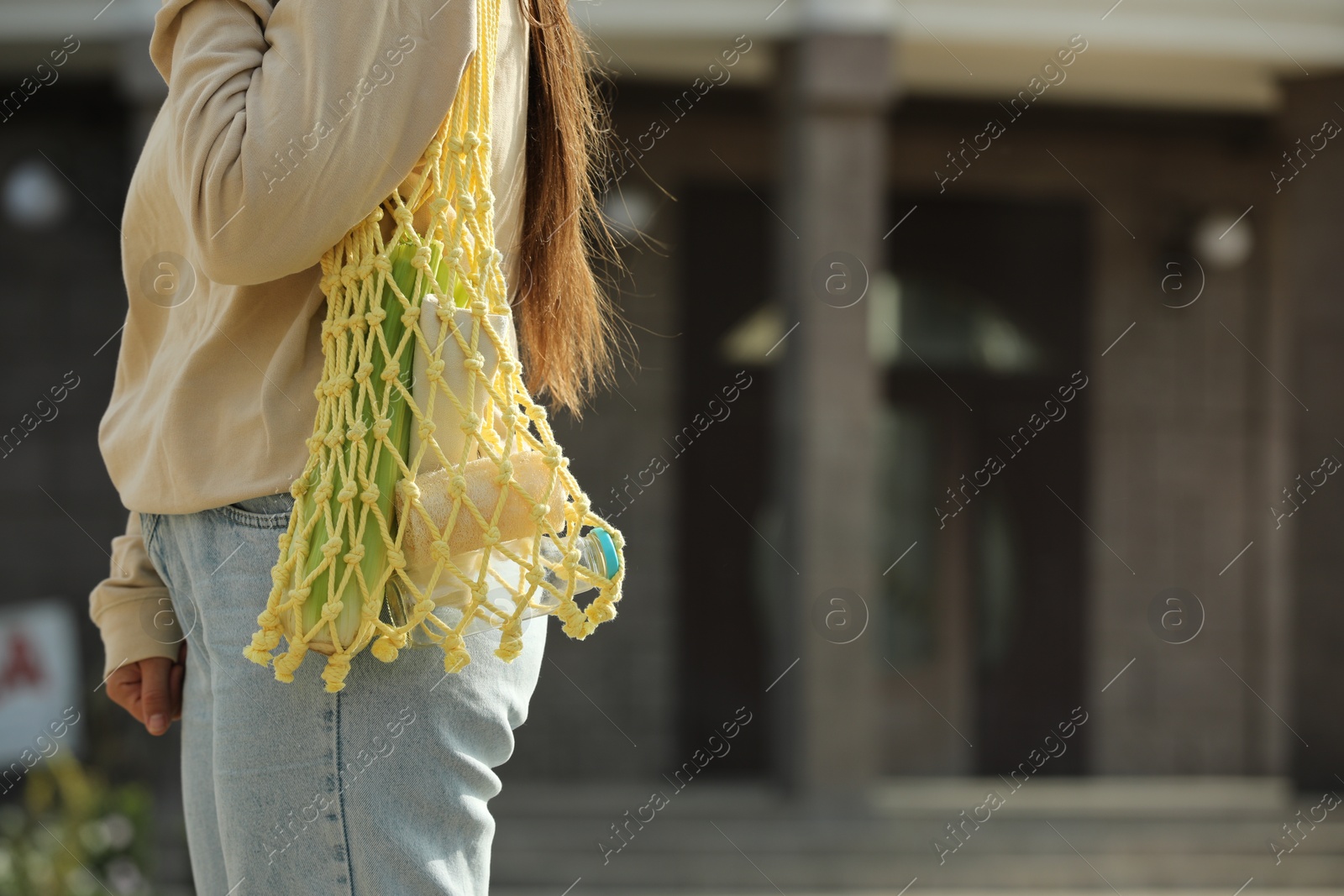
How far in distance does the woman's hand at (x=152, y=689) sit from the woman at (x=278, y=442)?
0.09m

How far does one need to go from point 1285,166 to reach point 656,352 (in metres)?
3.58

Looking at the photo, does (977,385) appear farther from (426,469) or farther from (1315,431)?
(426,469)

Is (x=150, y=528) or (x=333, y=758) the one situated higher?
(x=150, y=528)

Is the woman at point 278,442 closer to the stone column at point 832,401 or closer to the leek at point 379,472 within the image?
the leek at point 379,472

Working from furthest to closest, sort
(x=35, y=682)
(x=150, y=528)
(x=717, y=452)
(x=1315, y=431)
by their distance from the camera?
(x=717, y=452) < (x=1315, y=431) < (x=35, y=682) < (x=150, y=528)

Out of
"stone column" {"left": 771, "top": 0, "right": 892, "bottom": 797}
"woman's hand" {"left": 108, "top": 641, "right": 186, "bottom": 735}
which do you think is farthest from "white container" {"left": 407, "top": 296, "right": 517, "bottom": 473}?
"stone column" {"left": 771, "top": 0, "right": 892, "bottom": 797}

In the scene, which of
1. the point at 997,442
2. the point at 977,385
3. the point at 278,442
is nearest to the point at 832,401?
the point at 977,385

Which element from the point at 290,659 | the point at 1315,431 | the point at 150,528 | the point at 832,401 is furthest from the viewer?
the point at 1315,431

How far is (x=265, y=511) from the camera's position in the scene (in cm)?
109

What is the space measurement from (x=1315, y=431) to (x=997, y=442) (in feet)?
5.78

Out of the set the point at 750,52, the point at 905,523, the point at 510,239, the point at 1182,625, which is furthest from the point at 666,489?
the point at 510,239

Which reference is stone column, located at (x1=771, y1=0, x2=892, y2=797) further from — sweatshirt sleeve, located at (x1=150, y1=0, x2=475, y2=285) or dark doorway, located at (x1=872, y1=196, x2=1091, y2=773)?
sweatshirt sleeve, located at (x1=150, y1=0, x2=475, y2=285)

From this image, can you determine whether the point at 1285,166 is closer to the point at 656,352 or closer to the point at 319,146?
the point at 656,352

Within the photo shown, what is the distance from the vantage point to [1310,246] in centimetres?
636
